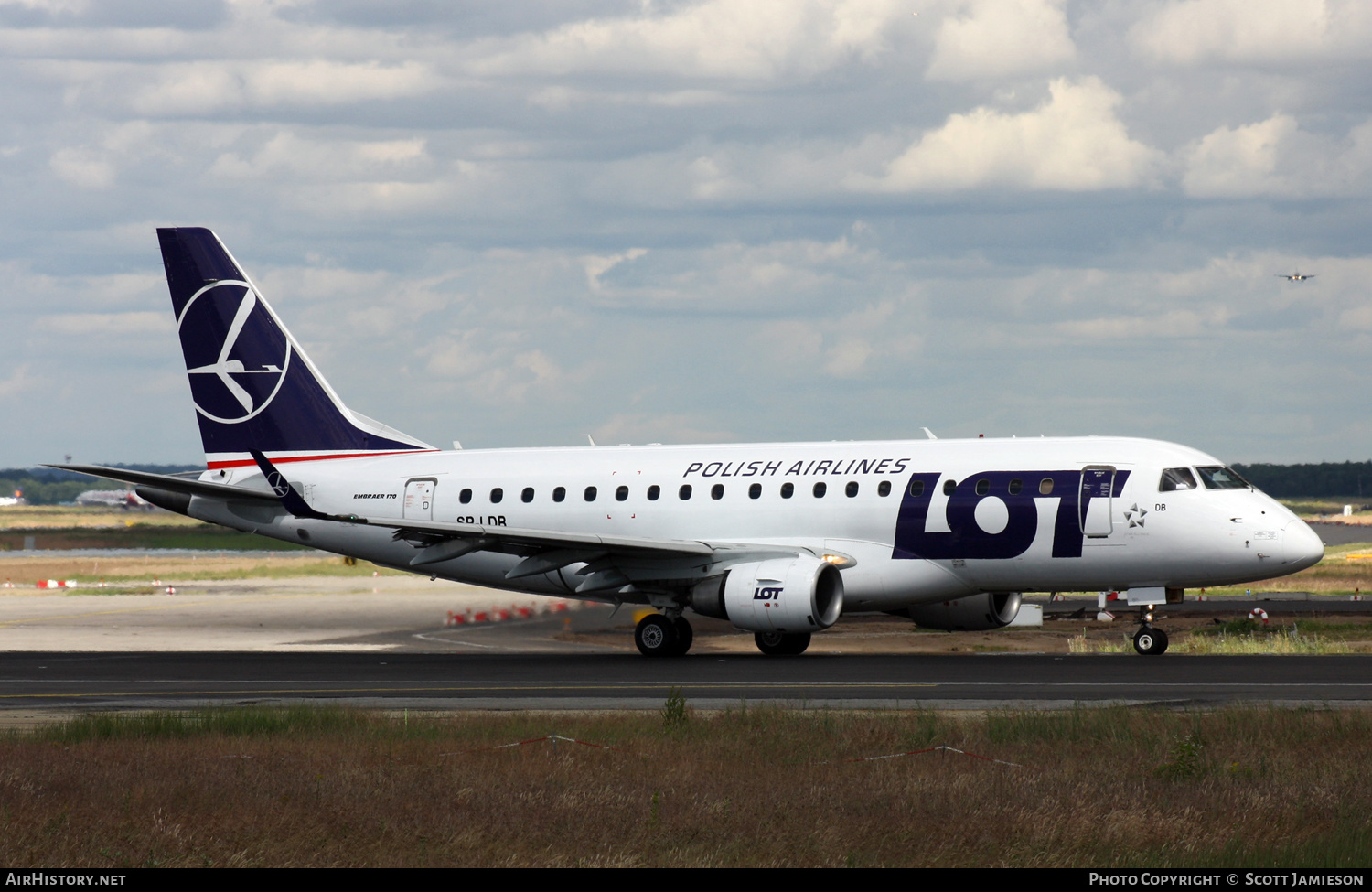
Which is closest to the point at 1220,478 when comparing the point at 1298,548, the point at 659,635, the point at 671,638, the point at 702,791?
the point at 1298,548

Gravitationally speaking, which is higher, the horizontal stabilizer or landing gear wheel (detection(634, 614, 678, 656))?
the horizontal stabilizer

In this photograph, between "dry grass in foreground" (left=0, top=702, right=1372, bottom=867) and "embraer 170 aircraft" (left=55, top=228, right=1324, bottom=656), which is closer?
"dry grass in foreground" (left=0, top=702, right=1372, bottom=867)

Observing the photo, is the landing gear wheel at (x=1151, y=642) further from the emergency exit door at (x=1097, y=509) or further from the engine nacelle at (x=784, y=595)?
the engine nacelle at (x=784, y=595)

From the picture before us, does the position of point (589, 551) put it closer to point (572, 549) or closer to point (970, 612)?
point (572, 549)

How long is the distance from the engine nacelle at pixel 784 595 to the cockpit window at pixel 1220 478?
6.85m

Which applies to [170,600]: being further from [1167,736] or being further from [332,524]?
[1167,736]

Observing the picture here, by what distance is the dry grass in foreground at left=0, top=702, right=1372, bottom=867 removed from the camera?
1114cm

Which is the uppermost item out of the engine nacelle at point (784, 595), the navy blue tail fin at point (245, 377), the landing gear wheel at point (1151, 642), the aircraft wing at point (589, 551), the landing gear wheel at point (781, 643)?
the navy blue tail fin at point (245, 377)

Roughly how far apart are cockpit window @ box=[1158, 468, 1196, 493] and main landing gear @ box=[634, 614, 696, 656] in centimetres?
937

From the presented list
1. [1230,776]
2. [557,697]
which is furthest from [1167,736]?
[557,697]

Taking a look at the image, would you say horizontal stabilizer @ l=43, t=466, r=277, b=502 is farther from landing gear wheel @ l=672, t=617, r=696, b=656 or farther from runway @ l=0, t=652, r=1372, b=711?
landing gear wheel @ l=672, t=617, r=696, b=656

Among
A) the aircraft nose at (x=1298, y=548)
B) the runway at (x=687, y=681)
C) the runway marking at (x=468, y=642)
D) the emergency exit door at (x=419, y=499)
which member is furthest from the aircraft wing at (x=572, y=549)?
the aircraft nose at (x=1298, y=548)

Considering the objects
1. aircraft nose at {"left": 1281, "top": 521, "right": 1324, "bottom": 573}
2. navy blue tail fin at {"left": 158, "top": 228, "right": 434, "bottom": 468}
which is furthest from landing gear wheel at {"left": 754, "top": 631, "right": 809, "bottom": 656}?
navy blue tail fin at {"left": 158, "top": 228, "right": 434, "bottom": 468}

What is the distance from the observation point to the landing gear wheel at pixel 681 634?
1251 inches
